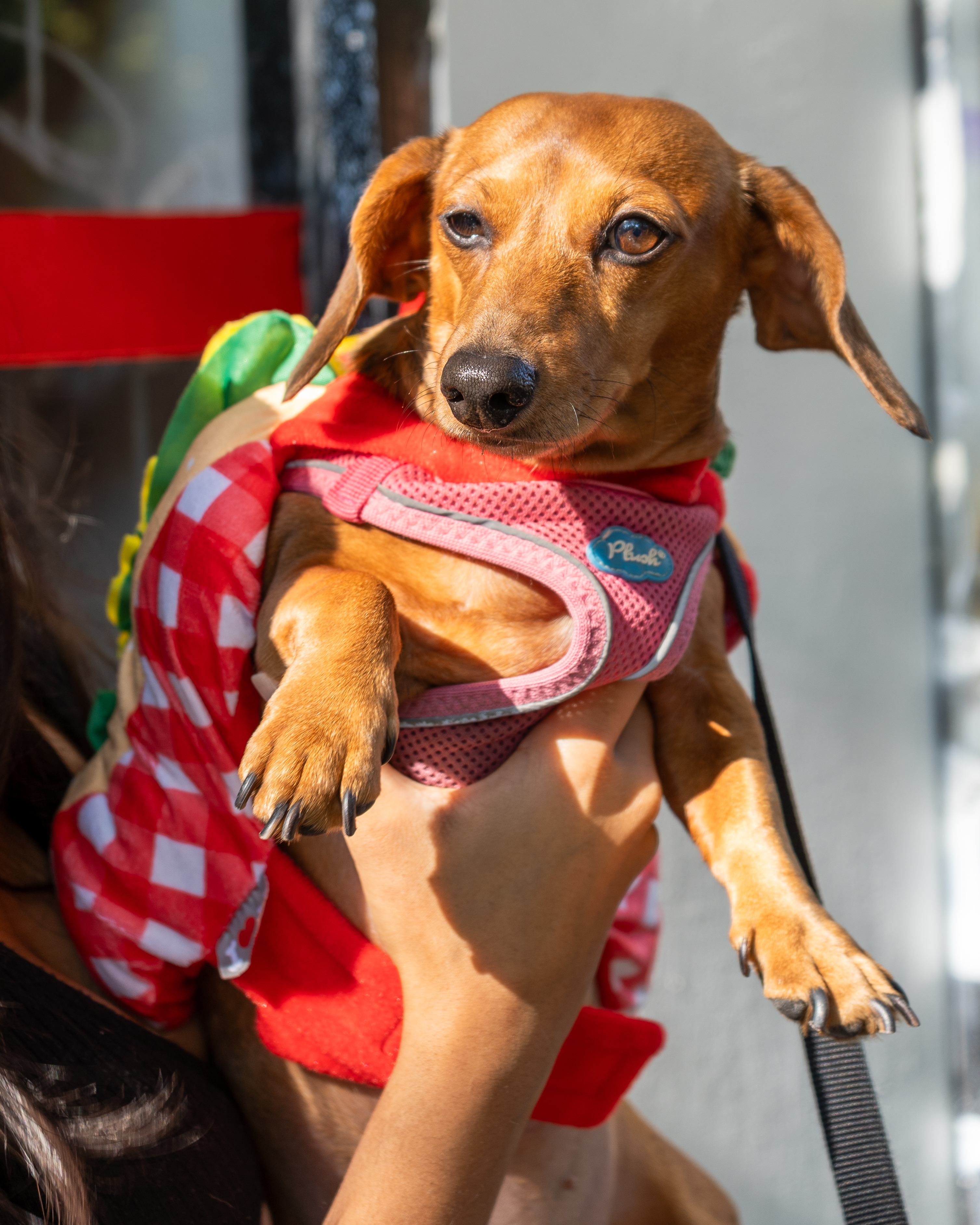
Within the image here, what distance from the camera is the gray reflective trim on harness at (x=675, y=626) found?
1.12 m

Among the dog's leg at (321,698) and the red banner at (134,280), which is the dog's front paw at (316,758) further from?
the red banner at (134,280)

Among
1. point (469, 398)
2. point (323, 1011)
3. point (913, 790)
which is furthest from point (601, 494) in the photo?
point (913, 790)

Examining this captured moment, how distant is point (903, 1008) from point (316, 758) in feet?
1.86

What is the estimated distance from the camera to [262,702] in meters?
1.16

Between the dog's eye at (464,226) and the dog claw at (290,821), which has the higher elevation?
the dog's eye at (464,226)

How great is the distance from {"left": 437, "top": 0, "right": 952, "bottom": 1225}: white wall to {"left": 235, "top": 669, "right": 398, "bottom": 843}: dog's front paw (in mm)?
1551

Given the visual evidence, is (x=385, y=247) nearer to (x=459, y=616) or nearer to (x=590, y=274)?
(x=590, y=274)

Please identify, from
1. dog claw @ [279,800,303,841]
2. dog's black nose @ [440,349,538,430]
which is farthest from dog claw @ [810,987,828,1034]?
dog's black nose @ [440,349,538,430]

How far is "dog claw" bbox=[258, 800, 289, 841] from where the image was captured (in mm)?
867

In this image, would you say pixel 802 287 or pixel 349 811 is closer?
pixel 349 811

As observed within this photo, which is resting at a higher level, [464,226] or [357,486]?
[464,226]

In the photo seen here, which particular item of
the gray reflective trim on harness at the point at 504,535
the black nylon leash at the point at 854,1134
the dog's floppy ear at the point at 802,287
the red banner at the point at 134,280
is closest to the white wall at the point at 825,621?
the red banner at the point at 134,280

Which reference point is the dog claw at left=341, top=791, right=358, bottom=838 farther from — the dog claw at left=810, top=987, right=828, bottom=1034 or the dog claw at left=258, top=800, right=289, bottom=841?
the dog claw at left=810, top=987, right=828, bottom=1034

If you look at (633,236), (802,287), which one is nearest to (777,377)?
(802,287)
